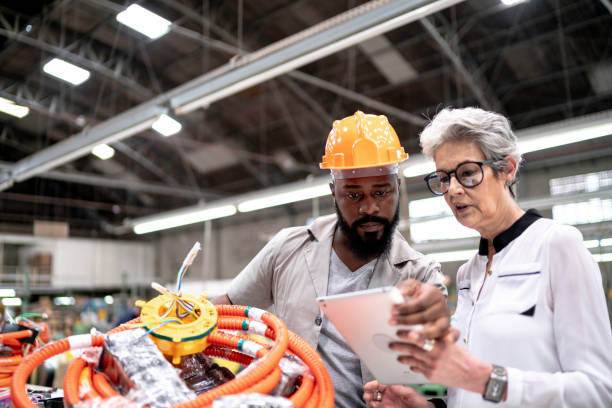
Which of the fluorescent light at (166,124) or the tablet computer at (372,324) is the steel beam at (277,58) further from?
the tablet computer at (372,324)

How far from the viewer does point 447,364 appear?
114 cm

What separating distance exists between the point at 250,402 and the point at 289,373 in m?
0.25

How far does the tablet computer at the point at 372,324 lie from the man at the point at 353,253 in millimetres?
482

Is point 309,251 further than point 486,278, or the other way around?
point 309,251

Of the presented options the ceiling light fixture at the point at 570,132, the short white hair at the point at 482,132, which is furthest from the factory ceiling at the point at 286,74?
the short white hair at the point at 482,132

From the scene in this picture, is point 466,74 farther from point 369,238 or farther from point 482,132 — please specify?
point 482,132

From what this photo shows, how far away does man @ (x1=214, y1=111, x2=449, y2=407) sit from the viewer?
1845mm

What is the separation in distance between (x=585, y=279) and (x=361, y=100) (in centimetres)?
1015

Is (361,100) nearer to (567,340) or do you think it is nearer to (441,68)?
(441,68)

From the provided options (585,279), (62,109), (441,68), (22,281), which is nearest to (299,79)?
(441,68)

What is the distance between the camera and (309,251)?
2.09m

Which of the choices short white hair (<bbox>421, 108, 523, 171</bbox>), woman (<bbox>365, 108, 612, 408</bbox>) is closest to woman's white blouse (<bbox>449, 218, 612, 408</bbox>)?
woman (<bbox>365, 108, 612, 408</bbox>)

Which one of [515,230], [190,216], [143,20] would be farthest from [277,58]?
[190,216]

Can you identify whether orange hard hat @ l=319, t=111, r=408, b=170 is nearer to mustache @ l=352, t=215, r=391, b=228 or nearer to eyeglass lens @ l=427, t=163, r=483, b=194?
mustache @ l=352, t=215, r=391, b=228
